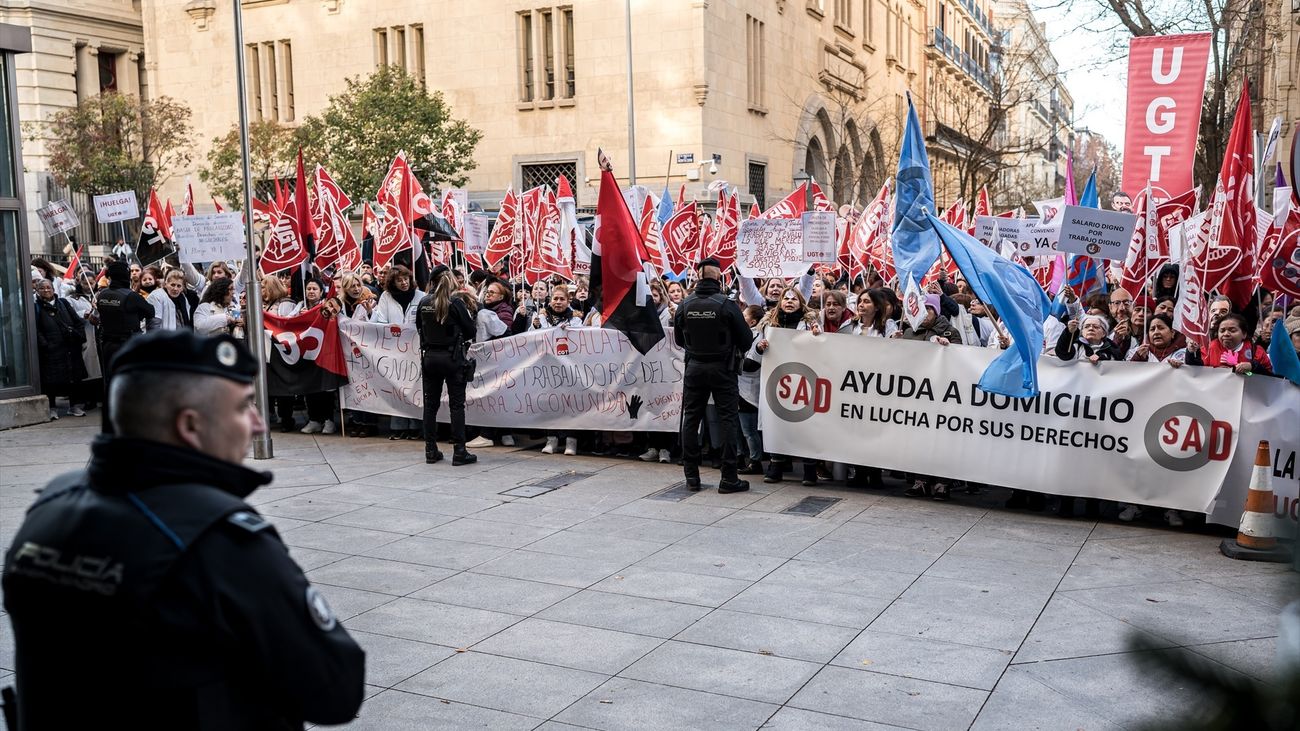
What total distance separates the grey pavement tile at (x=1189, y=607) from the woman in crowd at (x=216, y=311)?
32.1 ft

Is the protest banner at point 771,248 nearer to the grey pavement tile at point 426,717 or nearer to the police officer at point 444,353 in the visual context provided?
the police officer at point 444,353

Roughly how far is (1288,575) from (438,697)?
15.3 feet

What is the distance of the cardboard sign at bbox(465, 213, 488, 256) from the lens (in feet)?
56.6

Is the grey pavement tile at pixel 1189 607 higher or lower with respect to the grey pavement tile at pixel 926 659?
lower

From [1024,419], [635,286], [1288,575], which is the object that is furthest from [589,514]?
[1288,575]

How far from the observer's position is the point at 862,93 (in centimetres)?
5081

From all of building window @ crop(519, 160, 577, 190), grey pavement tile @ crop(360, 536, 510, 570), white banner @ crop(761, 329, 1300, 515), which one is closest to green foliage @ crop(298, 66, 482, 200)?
building window @ crop(519, 160, 577, 190)

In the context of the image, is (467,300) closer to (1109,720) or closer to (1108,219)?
(1108,219)

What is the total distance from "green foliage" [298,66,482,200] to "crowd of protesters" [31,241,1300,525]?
17.1m

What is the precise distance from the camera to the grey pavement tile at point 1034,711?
17.0 feet

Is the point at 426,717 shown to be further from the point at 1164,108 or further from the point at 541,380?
the point at 1164,108

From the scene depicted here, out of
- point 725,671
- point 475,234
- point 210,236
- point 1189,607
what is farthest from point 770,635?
point 475,234

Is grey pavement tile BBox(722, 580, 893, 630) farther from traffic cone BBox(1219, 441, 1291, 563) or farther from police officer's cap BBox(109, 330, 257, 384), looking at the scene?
police officer's cap BBox(109, 330, 257, 384)

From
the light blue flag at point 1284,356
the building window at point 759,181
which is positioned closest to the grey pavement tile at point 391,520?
the light blue flag at point 1284,356
